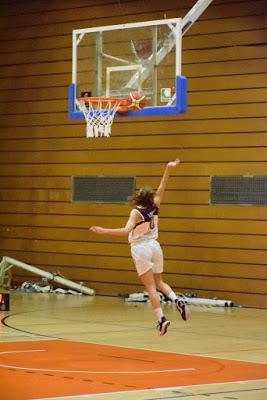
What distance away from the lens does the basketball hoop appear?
1414cm

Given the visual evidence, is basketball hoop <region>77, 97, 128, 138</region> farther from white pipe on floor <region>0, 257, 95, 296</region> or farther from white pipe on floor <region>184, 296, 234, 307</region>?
white pipe on floor <region>0, 257, 95, 296</region>

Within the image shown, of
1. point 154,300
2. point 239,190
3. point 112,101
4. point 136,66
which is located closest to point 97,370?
point 154,300

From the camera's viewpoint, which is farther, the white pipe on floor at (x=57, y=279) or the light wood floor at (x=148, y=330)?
the white pipe on floor at (x=57, y=279)

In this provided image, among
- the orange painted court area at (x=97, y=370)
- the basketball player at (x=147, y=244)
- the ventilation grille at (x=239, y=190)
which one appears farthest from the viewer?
the ventilation grille at (x=239, y=190)

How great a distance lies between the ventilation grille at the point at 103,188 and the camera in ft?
62.9

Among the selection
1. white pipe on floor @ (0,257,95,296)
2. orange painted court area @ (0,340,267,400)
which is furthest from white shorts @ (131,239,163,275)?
white pipe on floor @ (0,257,95,296)

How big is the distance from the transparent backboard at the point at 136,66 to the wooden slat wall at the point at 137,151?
381cm

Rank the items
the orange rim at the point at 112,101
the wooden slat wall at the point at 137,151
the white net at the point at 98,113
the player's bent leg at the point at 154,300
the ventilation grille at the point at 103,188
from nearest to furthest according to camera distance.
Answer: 1. the player's bent leg at the point at 154,300
2. the orange rim at the point at 112,101
3. the white net at the point at 98,113
4. the wooden slat wall at the point at 137,151
5. the ventilation grille at the point at 103,188

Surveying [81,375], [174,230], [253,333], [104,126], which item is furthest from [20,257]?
[81,375]

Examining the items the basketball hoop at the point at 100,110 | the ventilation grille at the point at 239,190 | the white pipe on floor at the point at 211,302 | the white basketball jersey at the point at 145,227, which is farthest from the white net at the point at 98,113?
the white pipe on floor at the point at 211,302

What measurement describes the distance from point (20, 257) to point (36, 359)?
435 inches

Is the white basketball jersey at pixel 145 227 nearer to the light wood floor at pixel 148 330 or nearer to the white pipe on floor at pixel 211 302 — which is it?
the light wood floor at pixel 148 330

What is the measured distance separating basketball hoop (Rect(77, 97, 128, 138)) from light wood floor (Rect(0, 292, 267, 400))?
10.2 feet

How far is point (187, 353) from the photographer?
10.6 m
